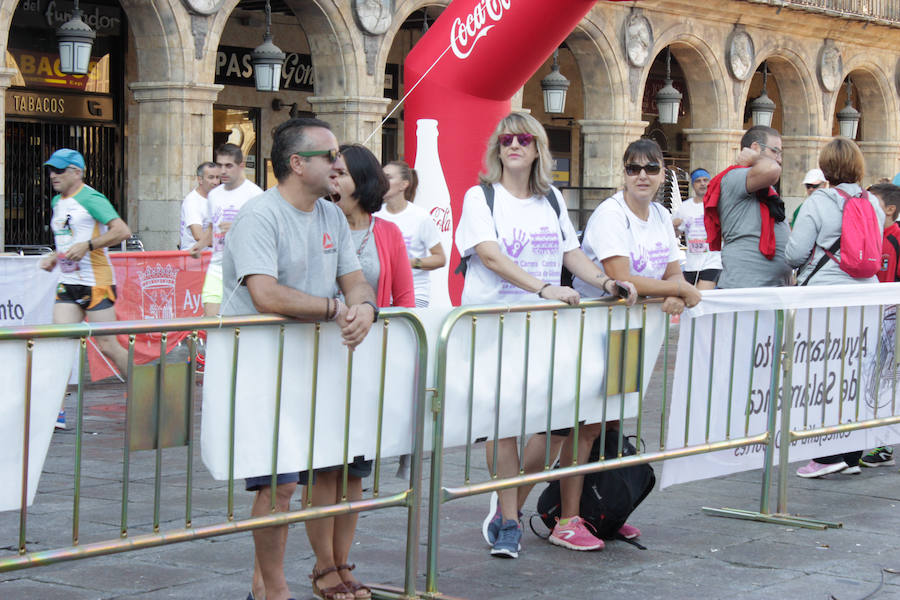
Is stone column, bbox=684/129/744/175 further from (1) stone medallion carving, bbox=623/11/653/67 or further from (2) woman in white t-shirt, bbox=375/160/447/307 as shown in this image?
(2) woman in white t-shirt, bbox=375/160/447/307

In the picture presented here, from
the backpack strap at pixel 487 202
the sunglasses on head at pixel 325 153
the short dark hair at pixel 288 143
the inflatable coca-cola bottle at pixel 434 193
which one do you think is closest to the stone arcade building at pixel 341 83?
the inflatable coca-cola bottle at pixel 434 193

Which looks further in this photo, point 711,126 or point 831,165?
point 711,126

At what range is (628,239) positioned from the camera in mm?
5988

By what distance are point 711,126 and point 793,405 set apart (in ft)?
66.7

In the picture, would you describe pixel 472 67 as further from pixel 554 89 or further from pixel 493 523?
pixel 554 89

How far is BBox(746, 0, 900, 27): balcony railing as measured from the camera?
88.3ft

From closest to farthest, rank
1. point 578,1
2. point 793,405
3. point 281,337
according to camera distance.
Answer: point 281,337 < point 793,405 < point 578,1

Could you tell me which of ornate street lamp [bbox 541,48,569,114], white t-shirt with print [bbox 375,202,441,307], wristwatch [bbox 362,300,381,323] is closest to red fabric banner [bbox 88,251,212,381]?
white t-shirt with print [bbox 375,202,441,307]

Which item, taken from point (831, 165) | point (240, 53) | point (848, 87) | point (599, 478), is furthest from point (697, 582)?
point (848, 87)

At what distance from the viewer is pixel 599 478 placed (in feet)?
19.5

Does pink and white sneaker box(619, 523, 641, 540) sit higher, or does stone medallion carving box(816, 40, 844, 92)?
stone medallion carving box(816, 40, 844, 92)

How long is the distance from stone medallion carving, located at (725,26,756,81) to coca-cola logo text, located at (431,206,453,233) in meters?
17.6

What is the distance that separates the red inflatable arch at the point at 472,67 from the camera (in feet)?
28.4

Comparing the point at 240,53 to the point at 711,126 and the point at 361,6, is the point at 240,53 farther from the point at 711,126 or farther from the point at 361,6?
the point at 711,126
